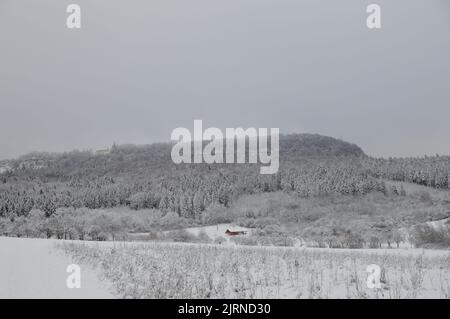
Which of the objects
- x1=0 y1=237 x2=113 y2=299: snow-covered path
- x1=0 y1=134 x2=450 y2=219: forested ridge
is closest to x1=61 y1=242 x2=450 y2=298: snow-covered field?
x1=0 y1=237 x2=113 y2=299: snow-covered path

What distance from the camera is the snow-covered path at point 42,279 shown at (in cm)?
838

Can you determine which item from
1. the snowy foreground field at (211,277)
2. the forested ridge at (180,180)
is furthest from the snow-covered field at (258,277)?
the forested ridge at (180,180)

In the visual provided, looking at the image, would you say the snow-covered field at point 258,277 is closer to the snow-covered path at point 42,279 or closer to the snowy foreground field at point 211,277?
the snowy foreground field at point 211,277

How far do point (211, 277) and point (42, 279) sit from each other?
4.16m

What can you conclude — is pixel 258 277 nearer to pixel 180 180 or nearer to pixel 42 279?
pixel 42 279

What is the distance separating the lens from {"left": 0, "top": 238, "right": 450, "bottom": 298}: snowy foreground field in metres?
8.42

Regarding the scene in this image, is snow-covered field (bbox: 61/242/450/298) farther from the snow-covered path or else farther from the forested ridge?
the forested ridge

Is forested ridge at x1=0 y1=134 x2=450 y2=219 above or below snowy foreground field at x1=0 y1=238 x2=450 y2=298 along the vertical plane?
below

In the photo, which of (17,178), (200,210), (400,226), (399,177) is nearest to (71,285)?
(400,226)

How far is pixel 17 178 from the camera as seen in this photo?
143375 mm

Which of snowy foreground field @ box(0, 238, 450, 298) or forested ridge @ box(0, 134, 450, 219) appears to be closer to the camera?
snowy foreground field @ box(0, 238, 450, 298)
